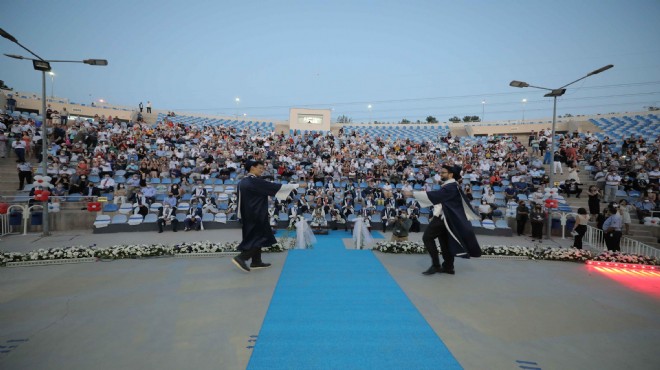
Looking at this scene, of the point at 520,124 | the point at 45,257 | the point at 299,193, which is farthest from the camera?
the point at 520,124

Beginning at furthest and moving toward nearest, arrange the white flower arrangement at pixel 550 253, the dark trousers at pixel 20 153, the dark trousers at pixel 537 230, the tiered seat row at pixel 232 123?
the tiered seat row at pixel 232 123
the dark trousers at pixel 20 153
the dark trousers at pixel 537 230
the white flower arrangement at pixel 550 253

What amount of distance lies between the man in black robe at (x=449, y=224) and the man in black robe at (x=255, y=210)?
9.29ft

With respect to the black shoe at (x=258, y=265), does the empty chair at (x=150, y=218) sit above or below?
below

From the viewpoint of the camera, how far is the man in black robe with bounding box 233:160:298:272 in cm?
626

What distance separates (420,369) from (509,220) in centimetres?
1250

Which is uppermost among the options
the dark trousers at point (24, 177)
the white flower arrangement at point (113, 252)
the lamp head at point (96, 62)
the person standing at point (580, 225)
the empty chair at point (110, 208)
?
the lamp head at point (96, 62)

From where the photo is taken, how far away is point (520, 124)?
31422 millimetres

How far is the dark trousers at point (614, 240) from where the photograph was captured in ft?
28.8

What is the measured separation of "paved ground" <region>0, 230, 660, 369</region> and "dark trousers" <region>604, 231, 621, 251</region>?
8.55 ft

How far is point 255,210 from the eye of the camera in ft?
20.7

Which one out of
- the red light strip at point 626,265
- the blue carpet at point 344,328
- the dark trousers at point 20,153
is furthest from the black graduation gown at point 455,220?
the dark trousers at point 20,153

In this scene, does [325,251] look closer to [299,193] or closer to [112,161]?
[299,193]

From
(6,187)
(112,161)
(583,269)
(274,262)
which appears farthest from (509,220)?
(6,187)

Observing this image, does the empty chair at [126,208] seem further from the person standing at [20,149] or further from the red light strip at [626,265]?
the red light strip at [626,265]
